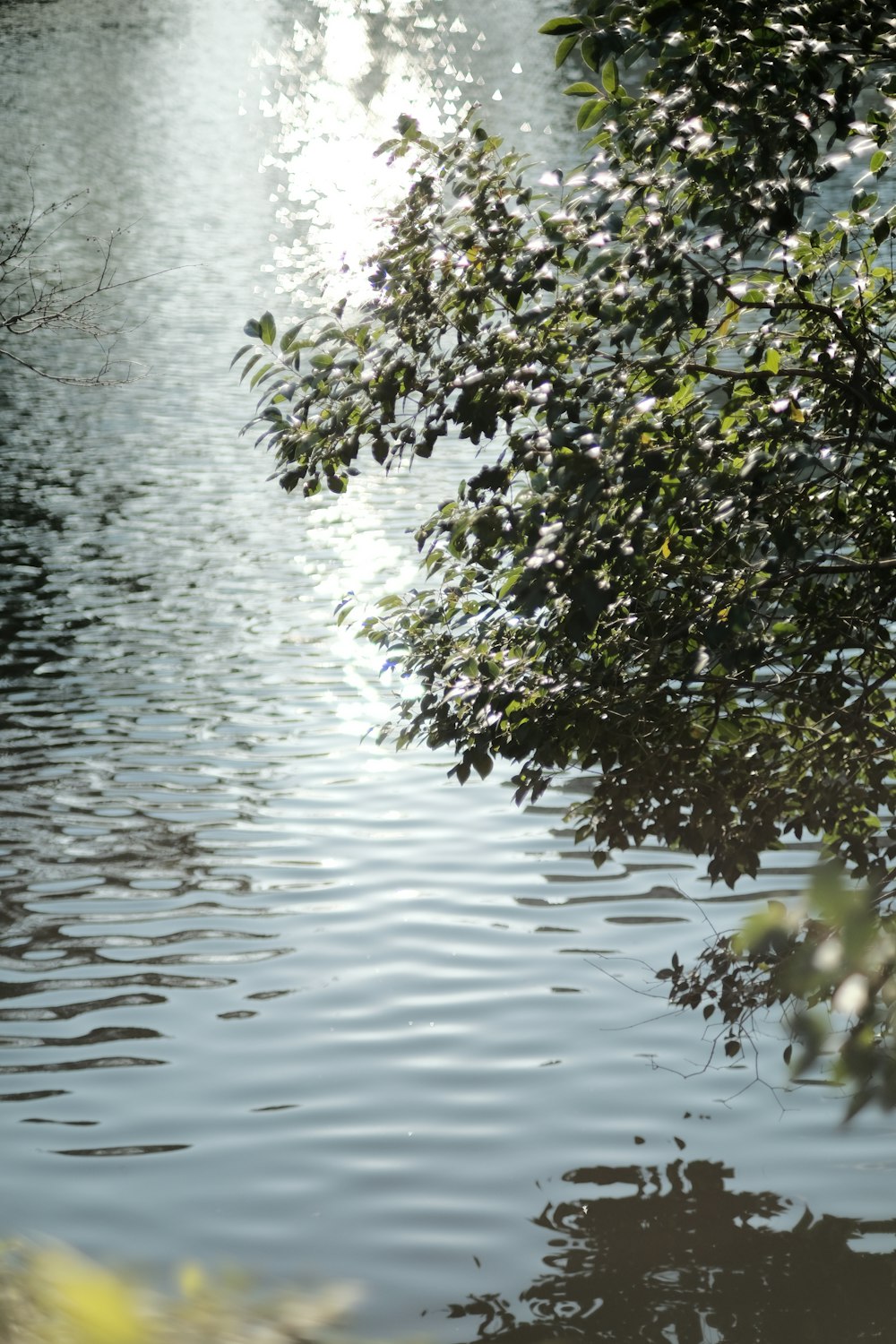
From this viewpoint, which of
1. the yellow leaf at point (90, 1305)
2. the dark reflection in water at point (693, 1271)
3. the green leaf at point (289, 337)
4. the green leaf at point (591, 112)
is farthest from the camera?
the dark reflection in water at point (693, 1271)

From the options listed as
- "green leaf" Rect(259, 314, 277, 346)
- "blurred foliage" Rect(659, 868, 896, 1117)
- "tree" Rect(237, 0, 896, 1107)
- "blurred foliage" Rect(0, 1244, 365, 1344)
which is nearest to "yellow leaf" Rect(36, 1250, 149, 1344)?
"blurred foliage" Rect(0, 1244, 365, 1344)

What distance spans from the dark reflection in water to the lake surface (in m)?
0.01

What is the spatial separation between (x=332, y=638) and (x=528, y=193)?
30.1 feet

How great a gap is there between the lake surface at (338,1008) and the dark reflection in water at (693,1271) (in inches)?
0.5

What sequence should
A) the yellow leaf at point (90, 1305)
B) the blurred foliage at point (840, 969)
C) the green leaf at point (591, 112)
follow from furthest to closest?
the green leaf at point (591, 112)
the blurred foliage at point (840, 969)
the yellow leaf at point (90, 1305)

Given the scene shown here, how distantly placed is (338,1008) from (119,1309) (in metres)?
6.63

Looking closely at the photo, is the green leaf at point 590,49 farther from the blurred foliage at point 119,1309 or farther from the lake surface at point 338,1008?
the blurred foliage at point 119,1309

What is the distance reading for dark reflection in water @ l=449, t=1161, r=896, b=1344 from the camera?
5504 mm

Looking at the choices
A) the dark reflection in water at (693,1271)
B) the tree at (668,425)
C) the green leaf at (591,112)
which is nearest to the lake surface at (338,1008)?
the dark reflection in water at (693,1271)

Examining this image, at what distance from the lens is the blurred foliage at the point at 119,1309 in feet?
4.16

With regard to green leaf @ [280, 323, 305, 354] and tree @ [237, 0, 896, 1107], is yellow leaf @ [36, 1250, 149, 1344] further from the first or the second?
green leaf @ [280, 323, 305, 354]

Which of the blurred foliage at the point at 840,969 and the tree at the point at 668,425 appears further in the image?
the tree at the point at 668,425

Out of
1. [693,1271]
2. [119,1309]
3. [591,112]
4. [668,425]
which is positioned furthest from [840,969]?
[693,1271]

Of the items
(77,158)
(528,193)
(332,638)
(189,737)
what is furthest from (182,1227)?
(77,158)
